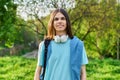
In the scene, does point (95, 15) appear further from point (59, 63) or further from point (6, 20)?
point (59, 63)

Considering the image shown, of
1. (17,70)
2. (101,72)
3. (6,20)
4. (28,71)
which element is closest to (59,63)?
(28,71)

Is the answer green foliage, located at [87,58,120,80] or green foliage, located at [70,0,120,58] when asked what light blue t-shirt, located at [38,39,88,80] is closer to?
green foliage, located at [87,58,120,80]

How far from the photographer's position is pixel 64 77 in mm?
3625

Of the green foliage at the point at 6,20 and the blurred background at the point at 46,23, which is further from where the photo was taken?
the green foliage at the point at 6,20

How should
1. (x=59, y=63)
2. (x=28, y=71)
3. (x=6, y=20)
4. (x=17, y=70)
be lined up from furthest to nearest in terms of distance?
(x=6, y=20) → (x=17, y=70) → (x=28, y=71) → (x=59, y=63)

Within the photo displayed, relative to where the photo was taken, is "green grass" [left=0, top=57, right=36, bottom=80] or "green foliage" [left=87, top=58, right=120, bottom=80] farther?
"green grass" [left=0, top=57, right=36, bottom=80]

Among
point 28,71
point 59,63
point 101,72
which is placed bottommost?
point 101,72

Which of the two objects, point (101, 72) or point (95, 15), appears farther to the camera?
point (95, 15)

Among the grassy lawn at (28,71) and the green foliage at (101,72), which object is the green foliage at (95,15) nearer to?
the grassy lawn at (28,71)

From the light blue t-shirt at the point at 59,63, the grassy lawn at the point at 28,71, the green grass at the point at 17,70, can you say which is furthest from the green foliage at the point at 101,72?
the light blue t-shirt at the point at 59,63

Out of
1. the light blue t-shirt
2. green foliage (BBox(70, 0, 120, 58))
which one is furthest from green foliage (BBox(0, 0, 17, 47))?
the light blue t-shirt

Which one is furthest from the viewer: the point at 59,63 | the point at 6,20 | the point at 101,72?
the point at 6,20

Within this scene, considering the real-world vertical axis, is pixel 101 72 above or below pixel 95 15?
below

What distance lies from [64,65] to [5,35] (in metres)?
12.8
